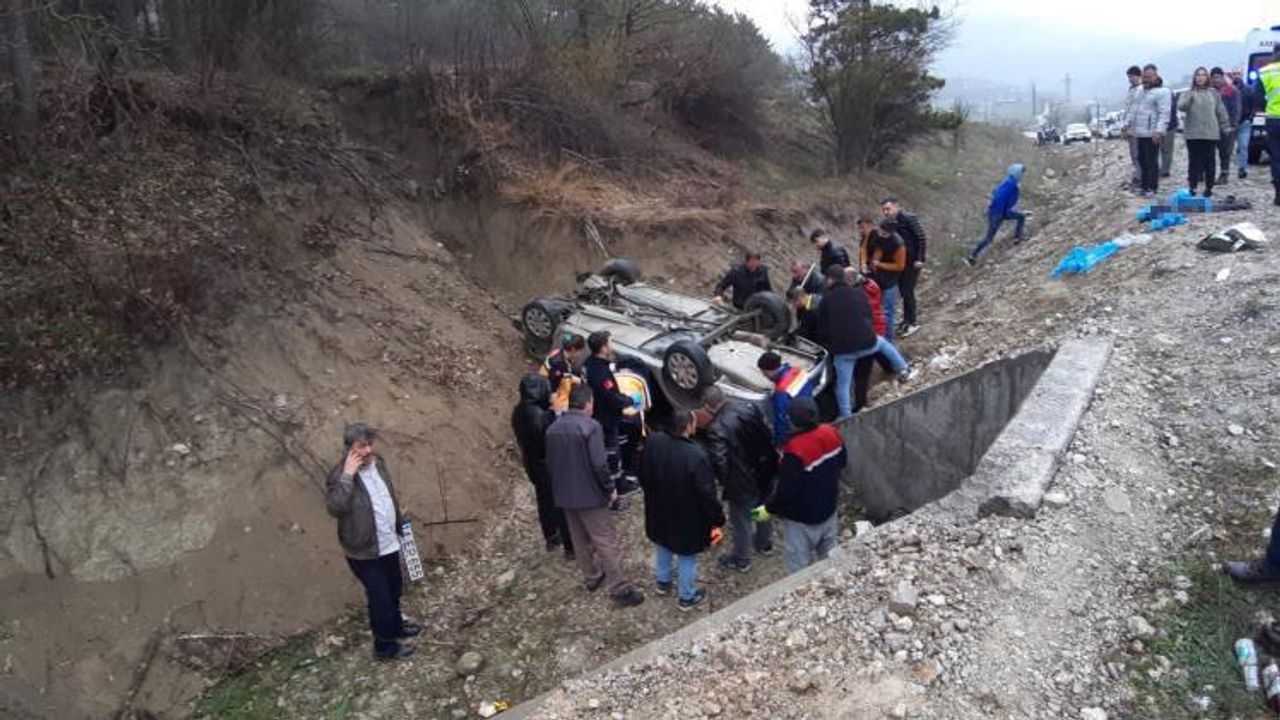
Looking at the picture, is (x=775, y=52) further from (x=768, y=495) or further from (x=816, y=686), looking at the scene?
(x=816, y=686)

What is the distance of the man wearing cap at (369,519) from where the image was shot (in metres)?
5.38

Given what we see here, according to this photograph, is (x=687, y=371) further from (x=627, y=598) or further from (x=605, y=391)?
(x=627, y=598)

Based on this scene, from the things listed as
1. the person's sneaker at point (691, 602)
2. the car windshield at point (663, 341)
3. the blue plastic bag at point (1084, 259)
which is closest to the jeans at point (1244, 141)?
the blue plastic bag at point (1084, 259)

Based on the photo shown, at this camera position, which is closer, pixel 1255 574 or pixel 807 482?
pixel 1255 574

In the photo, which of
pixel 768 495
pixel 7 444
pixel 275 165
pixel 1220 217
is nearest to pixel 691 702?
pixel 768 495

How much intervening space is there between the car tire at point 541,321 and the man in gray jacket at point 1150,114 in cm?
833

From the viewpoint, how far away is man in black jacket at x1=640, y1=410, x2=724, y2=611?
5.43 metres

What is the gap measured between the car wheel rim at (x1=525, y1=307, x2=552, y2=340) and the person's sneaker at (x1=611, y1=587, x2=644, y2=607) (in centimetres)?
430

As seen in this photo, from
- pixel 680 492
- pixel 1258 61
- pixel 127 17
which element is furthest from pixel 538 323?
pixel 1258 61

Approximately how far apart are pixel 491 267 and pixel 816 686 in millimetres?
9648

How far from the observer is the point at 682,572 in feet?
19.8

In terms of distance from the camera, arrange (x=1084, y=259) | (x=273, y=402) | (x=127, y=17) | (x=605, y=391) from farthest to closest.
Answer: (x=127, y=17)
(x=1084, y=259)
(x=273, y=402)
(x=605, y=391)

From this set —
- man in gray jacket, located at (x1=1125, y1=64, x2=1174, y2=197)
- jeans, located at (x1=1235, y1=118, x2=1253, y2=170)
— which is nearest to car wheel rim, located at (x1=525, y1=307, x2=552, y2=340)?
man in gray jacket, located at (x1=1125, y1=64, x2=1174, y2=197)

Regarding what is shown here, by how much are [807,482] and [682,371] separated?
108 inches
